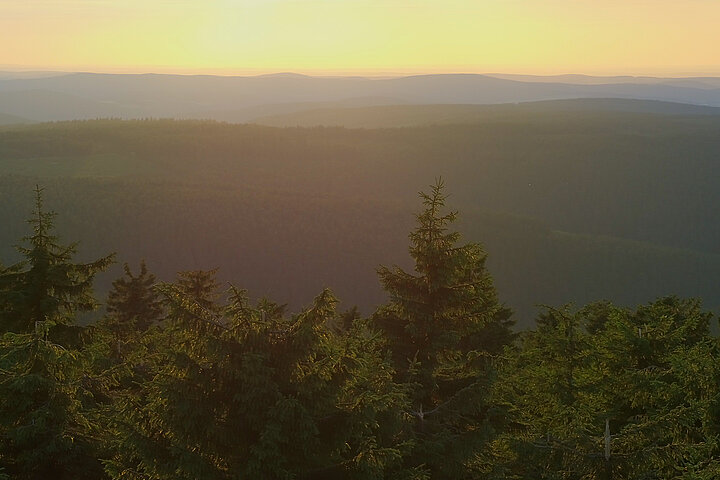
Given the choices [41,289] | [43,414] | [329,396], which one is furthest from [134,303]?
[329,396]

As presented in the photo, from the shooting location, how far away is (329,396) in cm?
907

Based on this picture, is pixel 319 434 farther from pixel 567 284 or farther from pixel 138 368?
pixel 567 284

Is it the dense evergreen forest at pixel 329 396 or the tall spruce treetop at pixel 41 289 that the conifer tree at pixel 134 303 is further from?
the dense evergreen forest at pixel 329 396

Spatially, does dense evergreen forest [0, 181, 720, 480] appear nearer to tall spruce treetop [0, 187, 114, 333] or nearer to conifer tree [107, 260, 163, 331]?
tall spruce treetop [0, 187, 114, 333]

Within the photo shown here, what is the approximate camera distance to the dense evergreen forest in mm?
8688

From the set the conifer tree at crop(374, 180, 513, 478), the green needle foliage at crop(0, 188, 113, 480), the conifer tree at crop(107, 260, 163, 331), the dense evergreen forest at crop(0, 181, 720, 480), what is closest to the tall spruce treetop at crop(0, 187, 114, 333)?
the dense evergreen forest at crop(0, 181, 720, 480)

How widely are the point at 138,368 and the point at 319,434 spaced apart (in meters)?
9.73

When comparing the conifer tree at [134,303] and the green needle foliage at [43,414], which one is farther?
the conifer tree at [134,303]

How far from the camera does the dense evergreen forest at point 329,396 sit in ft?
28.5

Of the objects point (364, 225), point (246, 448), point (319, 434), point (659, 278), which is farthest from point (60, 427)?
point (659, 278)

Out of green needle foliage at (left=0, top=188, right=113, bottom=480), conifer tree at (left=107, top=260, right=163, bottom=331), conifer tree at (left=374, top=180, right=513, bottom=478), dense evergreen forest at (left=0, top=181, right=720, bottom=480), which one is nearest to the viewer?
dense evergreen forest at (left=0, top=181, right=720, bottom=480)

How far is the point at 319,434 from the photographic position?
29.8ft

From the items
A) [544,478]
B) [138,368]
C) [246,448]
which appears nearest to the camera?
[246,448]

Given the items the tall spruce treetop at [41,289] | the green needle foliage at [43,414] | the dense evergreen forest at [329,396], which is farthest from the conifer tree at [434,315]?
the tall spruce treetop at [41,289]
